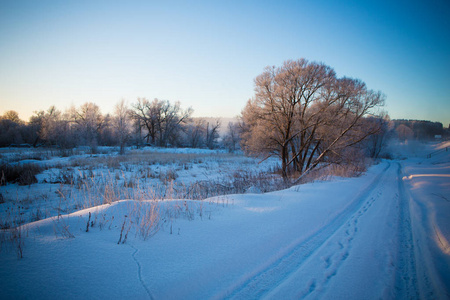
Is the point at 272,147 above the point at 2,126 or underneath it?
underneath

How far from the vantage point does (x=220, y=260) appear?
2.50m

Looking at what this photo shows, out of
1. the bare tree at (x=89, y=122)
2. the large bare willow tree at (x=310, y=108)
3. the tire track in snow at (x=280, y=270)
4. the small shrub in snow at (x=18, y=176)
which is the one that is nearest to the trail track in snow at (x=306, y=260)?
the tire track in snow at (x=280, y=270)

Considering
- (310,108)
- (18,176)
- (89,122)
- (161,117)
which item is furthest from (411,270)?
(161,117)

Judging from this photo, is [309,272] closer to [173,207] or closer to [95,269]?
[95,269]

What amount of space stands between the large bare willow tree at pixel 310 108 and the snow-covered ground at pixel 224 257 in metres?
9.32

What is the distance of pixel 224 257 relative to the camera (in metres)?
2.57

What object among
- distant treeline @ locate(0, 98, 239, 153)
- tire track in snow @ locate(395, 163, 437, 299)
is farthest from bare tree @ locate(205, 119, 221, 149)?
tire track in snow @ locate(395, 163, 437, 299)

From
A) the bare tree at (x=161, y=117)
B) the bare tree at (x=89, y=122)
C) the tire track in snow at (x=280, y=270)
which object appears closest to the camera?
the tire track in snow at (x=280, y=270)

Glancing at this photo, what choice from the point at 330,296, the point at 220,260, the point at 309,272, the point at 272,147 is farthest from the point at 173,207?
the point at 272,147

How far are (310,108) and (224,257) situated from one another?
45.9 ft

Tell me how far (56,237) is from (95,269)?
1.01m

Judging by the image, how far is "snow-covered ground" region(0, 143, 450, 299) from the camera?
1924 millimetres

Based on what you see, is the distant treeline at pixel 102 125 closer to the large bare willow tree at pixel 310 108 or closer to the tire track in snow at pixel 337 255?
the large bare willow tree at pixel 310 108

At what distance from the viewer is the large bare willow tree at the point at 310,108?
12117 mm
